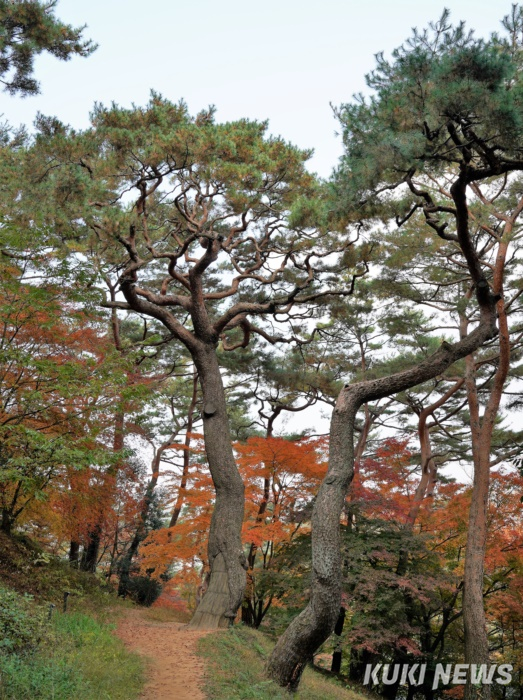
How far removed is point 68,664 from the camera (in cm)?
457

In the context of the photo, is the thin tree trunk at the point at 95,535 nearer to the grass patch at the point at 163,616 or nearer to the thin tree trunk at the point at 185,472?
the thin tree trunk at the point at 185,472

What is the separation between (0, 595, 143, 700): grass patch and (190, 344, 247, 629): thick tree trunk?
2.21 meters

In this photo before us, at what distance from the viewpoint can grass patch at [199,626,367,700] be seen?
510cm

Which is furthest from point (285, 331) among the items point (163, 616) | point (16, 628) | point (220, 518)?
point (16, 628)

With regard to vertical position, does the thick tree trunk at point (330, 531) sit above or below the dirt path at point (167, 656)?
above

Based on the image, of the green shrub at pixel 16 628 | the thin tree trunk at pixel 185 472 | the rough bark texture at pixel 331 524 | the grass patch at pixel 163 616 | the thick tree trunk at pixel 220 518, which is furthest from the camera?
the thin tree trunk at pixel 185 472

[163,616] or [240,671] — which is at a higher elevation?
[240,671]

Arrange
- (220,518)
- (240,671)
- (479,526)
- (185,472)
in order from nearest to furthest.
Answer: (240,671)
(220,518)
(479,526)
(185,472)

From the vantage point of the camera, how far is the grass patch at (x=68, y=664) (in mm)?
3759

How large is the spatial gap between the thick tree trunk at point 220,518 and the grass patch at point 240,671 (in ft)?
1.61

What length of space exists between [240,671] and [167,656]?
3.61 ft

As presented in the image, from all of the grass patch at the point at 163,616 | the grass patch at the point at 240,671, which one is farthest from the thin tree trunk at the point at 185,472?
the grass patch at the point at 240,671

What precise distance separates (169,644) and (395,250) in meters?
8.91

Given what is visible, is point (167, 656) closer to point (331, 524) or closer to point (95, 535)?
point (331, 524)
